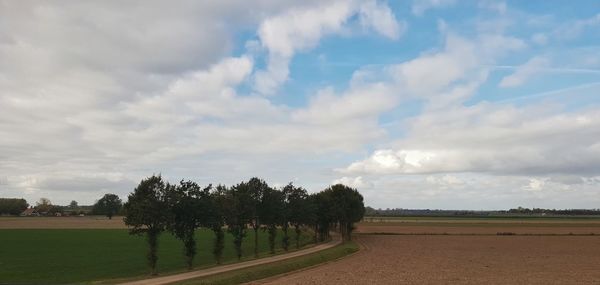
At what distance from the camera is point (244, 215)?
65625 mm

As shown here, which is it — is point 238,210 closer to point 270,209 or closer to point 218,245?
point 270,209

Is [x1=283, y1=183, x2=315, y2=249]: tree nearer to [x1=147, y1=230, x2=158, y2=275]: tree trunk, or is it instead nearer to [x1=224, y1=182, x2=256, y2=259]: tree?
[x1=224, y1=182, x2=256, y2=259]: tree

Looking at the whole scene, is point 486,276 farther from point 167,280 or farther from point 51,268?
point 51,268

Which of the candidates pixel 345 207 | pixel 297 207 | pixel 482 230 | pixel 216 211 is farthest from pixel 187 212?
pixel 482 230

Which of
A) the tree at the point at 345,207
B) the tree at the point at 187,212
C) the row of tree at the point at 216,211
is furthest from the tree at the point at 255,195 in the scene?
the tree at the point at 345,207

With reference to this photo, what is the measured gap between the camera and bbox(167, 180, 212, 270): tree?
48.7 metres

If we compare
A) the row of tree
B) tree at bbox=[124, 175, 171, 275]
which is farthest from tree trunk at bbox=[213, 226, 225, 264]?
tree at bbox=[124, 175, 171, 275]

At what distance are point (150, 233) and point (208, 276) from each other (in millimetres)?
9496

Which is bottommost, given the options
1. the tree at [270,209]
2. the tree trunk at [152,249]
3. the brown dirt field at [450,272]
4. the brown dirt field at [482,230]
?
the brown dirt field at [450,272]

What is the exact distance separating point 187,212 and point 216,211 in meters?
4.01

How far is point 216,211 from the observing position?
5338 cm

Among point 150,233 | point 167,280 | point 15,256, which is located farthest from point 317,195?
point 167,280

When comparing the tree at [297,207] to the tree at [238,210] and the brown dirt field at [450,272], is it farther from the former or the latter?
the brown dirt field at [450,272]

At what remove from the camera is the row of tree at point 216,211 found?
45844 millimetres
